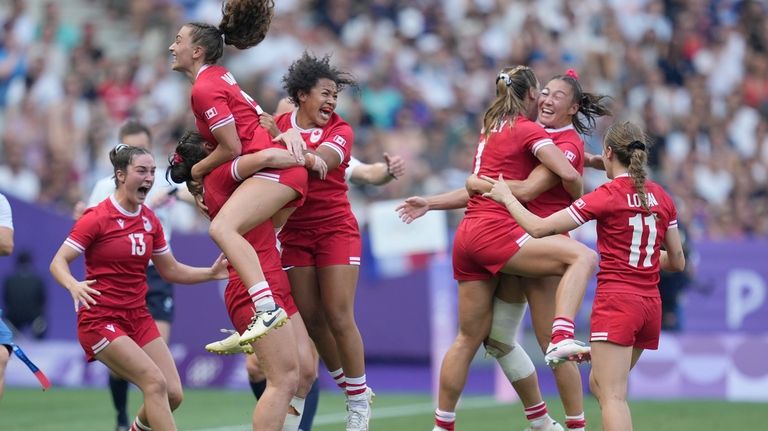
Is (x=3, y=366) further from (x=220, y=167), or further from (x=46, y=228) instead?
(x=46, y=228)

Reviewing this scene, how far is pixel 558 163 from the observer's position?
8750 mm

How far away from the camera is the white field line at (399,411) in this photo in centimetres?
1232

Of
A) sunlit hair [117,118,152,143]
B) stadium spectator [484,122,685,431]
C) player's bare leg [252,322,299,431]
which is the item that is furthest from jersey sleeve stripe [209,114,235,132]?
sunlit hair [117,118,152,143]

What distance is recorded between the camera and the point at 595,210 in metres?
8.29

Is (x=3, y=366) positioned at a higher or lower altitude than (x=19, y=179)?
lower

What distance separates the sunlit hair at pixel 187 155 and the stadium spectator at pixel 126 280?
76 centimetres

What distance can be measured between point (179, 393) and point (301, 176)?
2.03 meters

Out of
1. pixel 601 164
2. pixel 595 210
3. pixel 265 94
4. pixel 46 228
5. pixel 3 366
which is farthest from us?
pixel 265 94

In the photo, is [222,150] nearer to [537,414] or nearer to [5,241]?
[5,241]

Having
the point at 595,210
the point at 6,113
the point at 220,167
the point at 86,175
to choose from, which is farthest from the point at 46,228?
the point at 595,210

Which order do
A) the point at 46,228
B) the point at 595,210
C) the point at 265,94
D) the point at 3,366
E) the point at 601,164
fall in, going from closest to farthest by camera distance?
the point at 595,210 < the point at 3,366 < the point at 601,164 < the point at 46,228 < the point at 265,94

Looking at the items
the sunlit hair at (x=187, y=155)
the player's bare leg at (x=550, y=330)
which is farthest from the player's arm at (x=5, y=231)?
the player's bare leg at (x=550, y=330)

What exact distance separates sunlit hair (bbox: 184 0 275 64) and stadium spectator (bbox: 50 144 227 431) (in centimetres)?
132

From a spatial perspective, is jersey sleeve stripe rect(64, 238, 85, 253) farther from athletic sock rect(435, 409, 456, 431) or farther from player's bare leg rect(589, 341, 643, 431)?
player's bare leg rect(589, 341, 643, 431)
